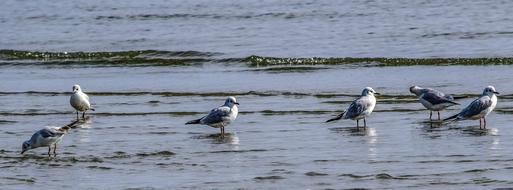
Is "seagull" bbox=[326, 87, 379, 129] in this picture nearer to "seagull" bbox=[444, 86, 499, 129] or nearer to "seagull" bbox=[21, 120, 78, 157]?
"seagull" bbox=[444, 86, 499, 129]

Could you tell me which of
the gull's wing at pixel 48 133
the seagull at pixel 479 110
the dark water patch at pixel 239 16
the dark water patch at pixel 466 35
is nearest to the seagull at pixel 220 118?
the gull's wing at pixel 48 133

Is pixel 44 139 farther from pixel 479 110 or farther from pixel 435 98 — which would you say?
pixel 479 110

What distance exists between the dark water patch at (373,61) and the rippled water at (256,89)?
0.14ft

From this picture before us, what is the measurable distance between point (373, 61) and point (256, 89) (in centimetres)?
424

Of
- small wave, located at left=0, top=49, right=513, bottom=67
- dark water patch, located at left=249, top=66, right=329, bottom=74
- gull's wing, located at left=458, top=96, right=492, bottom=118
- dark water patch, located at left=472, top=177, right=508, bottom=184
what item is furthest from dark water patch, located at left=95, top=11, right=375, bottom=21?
dark water patch, located at left=472, top=177, right=508, bottom=184

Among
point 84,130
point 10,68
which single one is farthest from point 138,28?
point 84,130

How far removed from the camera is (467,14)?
29641 mm

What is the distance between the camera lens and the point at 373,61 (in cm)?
2241

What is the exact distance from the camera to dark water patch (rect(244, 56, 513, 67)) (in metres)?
21.3

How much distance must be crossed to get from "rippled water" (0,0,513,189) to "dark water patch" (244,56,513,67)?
0.04m

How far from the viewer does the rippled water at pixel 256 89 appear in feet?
37.8

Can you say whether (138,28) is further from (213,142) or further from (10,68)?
(213,142)

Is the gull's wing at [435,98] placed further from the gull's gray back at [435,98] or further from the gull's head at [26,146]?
the gull's head at [26,146]

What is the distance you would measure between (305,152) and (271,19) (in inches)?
757
